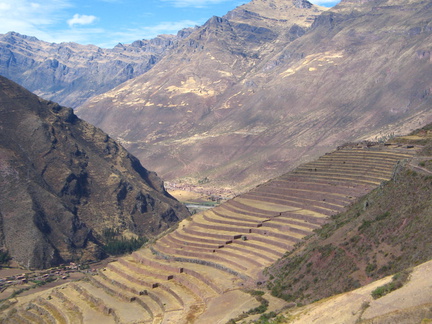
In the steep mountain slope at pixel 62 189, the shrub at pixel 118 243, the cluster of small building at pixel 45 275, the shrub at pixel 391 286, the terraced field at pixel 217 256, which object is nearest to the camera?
the shrub at pixel 391 286

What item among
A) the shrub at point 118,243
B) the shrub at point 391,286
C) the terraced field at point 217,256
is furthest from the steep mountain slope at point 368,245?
the shrub at point 118,243

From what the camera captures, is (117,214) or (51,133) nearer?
(117,214)

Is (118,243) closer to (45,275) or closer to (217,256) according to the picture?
(45,275)

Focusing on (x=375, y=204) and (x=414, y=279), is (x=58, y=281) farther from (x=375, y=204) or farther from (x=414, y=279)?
(x=414, y=279)

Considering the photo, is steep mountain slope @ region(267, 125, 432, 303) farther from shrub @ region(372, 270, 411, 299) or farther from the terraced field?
shrub @ region(372, 270, 411, 299)

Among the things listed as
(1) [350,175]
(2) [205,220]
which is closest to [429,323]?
(1) [350,175]

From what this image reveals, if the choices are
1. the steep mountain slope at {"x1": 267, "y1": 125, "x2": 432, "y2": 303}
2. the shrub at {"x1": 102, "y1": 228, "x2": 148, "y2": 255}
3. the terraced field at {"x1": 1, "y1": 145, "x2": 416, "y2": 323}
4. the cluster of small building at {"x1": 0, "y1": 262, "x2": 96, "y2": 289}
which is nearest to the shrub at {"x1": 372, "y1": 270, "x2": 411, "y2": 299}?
the steep mountain slope at {"x1": 267, "y1": 125, "x2": 432, "y2": 303}

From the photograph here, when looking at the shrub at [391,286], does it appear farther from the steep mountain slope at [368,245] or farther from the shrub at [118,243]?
the shrub at [118,243]
